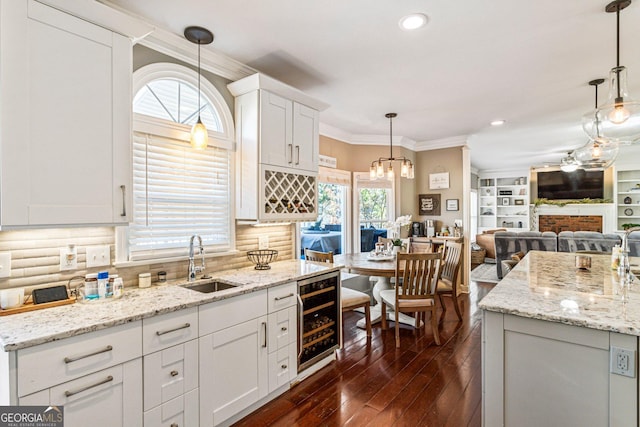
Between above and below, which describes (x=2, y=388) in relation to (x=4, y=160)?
below

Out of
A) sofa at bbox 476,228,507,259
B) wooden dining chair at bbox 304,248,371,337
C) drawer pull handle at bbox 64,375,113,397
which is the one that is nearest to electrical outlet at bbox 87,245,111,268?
drawer pull handle at bbox 64,375,113,397

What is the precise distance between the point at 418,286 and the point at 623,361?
2.16m

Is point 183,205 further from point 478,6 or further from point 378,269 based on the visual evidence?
point 478,6

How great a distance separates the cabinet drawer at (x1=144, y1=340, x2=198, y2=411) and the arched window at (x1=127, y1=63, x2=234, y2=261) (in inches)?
31.5

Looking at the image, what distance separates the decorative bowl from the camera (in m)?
2.91

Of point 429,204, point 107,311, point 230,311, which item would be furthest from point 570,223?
point 107,311

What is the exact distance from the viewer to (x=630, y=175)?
27.5ft

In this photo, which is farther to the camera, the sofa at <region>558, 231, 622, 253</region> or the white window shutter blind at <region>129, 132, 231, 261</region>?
the sofa at <region>558, 231, 622, 253</region>

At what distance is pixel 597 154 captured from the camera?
3.07m

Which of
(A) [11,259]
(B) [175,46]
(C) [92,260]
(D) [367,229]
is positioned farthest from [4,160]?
(D) [367,229]

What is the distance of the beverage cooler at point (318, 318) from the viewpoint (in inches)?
107

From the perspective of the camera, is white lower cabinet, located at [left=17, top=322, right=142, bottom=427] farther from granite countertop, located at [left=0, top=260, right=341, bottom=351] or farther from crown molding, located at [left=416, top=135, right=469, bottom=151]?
crown molding, located at [left=416, top=135, right=469, bottom=151]

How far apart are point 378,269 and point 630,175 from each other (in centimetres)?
901

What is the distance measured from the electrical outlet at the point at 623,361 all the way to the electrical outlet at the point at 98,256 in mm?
2750
